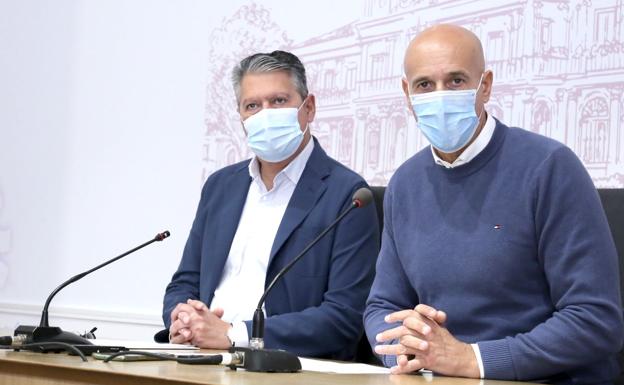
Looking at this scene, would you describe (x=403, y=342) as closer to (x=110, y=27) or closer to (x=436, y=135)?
(x=436, y=135)

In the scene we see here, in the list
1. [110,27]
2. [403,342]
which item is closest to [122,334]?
[110,27]

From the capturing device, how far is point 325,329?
8.92 ft

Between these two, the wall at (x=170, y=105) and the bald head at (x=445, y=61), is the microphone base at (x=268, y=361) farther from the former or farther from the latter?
the wall at (x=170, y=105)

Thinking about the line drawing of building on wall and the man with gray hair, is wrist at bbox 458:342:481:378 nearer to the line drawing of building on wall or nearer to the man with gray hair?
the man with gray hair

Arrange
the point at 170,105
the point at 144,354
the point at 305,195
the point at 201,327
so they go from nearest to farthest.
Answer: the point at 144,354 → the point at 201,327 → the point at 305,195 → the point at 170,105

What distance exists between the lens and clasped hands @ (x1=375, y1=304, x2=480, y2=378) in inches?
77.6

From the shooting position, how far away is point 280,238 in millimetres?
2842

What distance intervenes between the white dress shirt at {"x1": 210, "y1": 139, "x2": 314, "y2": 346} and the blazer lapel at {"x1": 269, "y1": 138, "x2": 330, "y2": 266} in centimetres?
4

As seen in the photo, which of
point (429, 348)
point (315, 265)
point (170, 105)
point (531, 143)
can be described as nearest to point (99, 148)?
point (170, 105)

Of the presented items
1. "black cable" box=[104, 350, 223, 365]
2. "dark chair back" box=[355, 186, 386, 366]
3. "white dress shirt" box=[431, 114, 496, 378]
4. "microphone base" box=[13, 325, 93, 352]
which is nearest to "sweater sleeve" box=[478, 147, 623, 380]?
"white dress shirt" box=[431, 114, 496, 378]

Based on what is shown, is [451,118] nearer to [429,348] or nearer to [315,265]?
[429,348]

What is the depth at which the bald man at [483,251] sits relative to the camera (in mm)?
2023

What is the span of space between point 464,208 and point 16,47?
3.14 m

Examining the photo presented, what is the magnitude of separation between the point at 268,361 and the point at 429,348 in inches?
→ 13.8
